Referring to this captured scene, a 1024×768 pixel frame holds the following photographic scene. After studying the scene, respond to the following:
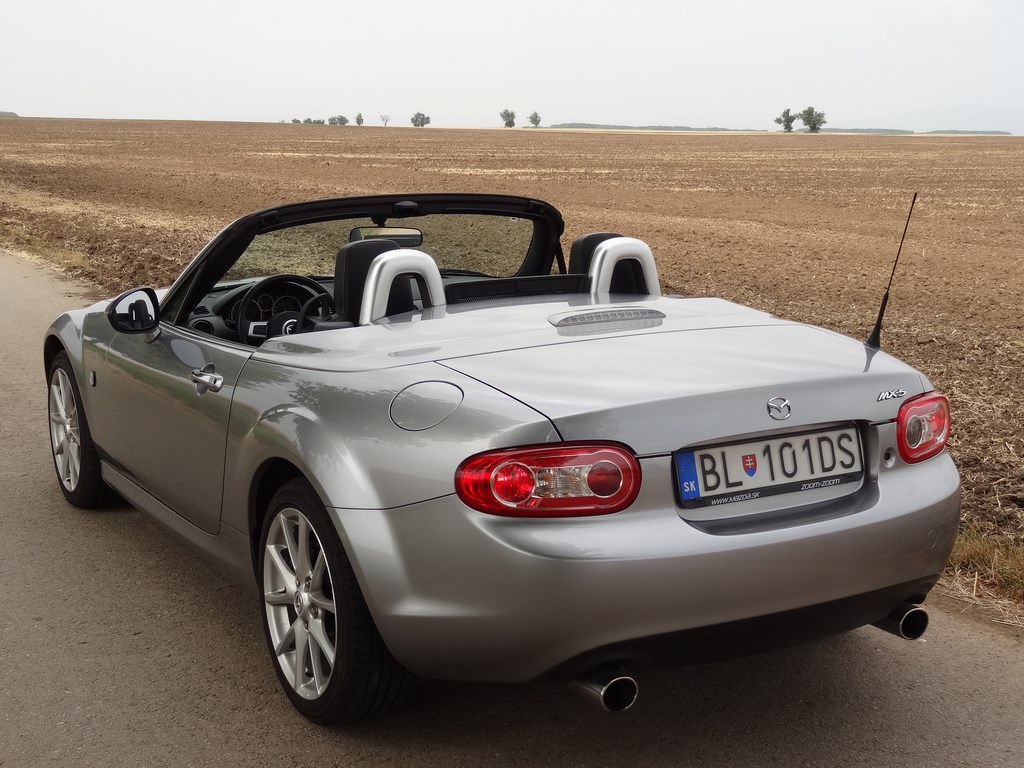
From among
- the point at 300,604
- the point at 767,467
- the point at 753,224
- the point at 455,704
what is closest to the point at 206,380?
the point at 300,604

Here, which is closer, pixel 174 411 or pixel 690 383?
pixel 690 383

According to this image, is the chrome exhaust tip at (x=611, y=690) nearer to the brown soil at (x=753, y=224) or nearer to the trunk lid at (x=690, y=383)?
the trunk lid at (x=690, y=383)

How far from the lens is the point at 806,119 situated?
6580 inches

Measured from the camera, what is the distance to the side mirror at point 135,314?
4223mm

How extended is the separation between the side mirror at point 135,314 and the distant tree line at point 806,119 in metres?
169

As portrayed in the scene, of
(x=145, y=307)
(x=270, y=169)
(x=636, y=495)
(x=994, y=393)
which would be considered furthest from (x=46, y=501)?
(x=270, y=169)

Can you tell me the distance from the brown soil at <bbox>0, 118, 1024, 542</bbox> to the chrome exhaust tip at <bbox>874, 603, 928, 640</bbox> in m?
2.23

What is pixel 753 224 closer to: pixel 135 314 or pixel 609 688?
pixel 135 314

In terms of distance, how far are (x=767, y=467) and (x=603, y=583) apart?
538 mm

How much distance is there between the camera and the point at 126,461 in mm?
4555

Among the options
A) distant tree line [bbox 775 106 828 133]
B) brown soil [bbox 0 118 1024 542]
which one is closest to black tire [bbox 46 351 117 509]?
brown soil [bbox 0 118 1024 542]

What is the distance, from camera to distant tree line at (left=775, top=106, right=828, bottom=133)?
164375 mm

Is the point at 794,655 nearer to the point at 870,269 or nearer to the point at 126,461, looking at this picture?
the point at 126,461

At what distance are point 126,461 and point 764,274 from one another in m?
11.5
